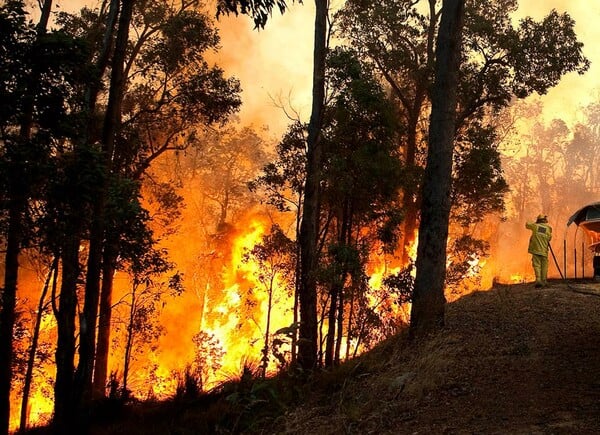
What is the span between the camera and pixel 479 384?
5.42m

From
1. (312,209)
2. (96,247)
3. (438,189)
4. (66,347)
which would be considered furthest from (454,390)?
(312,209)

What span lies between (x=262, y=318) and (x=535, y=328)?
28878 millimetres

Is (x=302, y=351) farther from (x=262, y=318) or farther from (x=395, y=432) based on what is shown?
(x=262, y=318)

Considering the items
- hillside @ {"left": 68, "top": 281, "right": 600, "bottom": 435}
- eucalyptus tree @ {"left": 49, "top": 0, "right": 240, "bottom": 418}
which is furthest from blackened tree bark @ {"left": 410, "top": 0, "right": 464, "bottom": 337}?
eucalyptus tree @ {"left": 49, "top": 0, "right": 240, "bottom": 418}

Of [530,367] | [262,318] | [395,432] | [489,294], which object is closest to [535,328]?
[530,367]

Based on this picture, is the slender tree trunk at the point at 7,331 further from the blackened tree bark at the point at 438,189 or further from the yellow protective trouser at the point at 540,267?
the yellow protective trouser at the point at 540,267

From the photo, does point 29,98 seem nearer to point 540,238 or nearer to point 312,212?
point 312,212

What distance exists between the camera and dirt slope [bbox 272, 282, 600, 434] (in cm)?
447

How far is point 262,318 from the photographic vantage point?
34.9m

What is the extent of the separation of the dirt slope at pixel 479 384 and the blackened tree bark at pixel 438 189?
0.45 metres

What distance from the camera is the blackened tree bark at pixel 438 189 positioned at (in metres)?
7.43

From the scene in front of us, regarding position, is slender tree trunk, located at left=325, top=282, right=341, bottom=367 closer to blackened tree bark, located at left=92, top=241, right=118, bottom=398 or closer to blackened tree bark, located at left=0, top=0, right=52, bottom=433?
blackened tree bark, located at left=92, top=241, right=118, bottom=398

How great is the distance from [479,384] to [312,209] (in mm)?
7596

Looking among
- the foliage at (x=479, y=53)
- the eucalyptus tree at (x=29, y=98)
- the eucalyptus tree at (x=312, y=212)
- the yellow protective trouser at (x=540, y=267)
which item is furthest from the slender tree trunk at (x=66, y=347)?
the foliage at (x=479, y=53)
